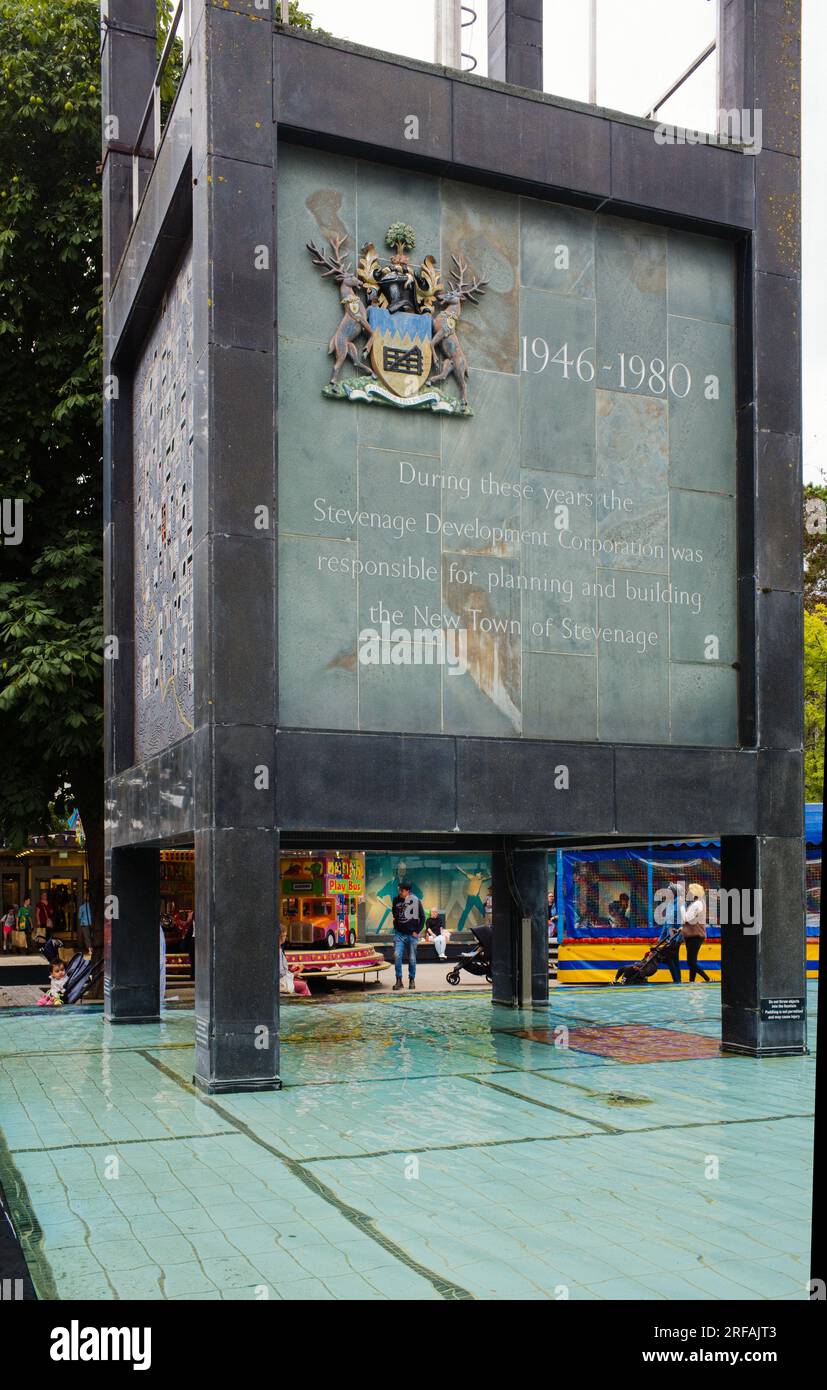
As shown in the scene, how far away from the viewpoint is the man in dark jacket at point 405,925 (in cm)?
2378

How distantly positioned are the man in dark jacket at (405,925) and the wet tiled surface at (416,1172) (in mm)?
9160

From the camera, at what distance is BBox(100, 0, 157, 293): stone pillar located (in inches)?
690

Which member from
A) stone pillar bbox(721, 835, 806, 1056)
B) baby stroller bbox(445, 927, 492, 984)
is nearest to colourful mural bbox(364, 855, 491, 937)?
baby stroller bbox(445, 927, 492, 984)

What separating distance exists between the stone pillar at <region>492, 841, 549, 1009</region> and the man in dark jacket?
5483 mm

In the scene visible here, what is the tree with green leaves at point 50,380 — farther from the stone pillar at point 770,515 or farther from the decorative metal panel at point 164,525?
the stone pillar at point 770,515

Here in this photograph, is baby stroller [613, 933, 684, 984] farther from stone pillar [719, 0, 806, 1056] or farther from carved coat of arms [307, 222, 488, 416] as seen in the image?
carved coat of arms [307, 222, 488, 416]

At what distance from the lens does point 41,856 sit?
4697 cm

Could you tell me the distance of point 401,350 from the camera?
42.3 feet

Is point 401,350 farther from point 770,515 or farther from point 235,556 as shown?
point 770,515

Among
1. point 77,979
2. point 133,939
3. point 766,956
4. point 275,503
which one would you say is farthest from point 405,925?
point 275,503

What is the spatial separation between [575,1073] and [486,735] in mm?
3349

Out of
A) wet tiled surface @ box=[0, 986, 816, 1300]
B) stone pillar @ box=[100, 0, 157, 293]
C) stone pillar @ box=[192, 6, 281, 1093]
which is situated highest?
stone pillar @ box=[100, 0, 157, 293]

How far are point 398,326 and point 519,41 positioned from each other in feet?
21.5

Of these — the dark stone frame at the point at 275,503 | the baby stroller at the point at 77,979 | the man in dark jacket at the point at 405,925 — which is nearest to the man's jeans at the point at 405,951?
the man in dark jacket at the point at 405,925
